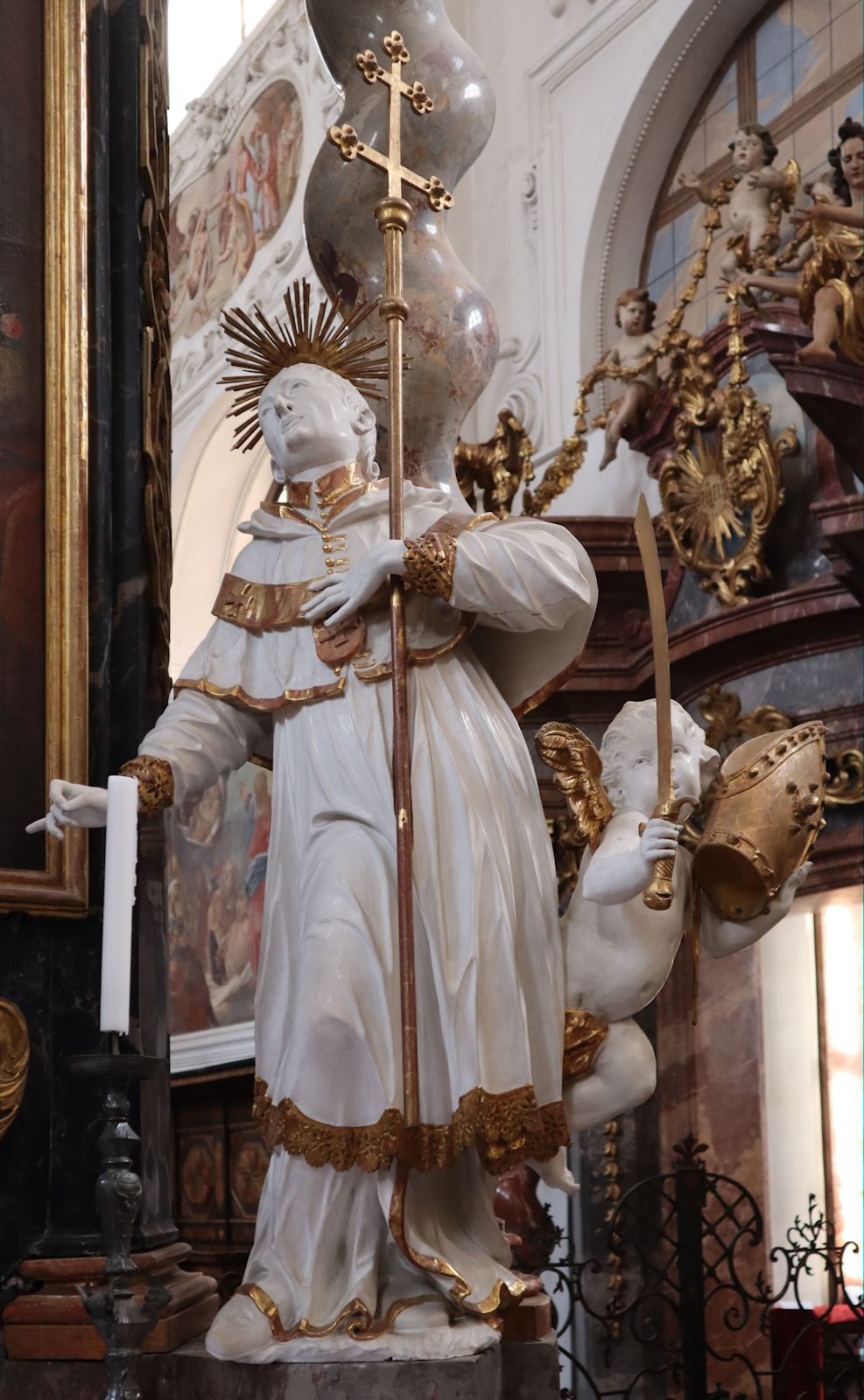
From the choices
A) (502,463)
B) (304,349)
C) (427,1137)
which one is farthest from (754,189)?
(427,1137)

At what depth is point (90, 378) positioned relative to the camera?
3727 millimetres

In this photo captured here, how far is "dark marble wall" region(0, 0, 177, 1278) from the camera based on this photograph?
3.37m

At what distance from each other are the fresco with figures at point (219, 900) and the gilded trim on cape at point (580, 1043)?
7975 millimetres

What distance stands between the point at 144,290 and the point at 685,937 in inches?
68.2

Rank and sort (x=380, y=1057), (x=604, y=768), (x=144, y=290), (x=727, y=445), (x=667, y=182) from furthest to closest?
(x=667, y=182) < (x=727, y=445) < (x=144, y=290) < (x=604, y=768) < (x=380, y=1057)

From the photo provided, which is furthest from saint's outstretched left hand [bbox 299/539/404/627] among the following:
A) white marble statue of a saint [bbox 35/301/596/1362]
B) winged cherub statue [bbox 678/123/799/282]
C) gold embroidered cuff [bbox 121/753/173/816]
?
winged cherub statue [bbox 678/123/799/282]

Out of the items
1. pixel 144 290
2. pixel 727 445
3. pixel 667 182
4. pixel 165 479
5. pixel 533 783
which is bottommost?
pixel 533 783

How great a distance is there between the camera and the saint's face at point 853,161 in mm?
7207

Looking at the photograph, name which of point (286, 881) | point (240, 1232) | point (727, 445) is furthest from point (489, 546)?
point (240, 1232)

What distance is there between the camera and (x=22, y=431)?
11.9ft

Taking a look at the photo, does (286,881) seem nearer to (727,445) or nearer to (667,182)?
(727,445)

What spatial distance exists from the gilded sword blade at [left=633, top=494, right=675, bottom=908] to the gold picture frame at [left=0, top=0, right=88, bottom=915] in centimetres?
109

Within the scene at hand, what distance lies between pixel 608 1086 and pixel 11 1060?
1078mm

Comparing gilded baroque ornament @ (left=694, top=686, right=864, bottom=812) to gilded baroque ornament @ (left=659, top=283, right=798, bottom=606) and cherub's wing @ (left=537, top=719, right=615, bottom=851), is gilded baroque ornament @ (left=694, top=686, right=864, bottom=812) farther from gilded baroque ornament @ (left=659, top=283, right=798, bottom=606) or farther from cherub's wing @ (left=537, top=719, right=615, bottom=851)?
cherub's wing @ (left=537, top=719, right=615, bottom=851)
